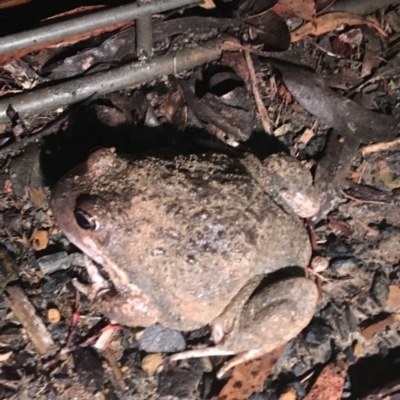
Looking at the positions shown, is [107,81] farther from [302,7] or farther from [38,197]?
[302,7]

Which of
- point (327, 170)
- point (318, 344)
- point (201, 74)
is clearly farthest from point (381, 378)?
point (201, 74)

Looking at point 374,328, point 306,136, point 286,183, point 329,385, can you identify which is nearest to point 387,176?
point 306,136

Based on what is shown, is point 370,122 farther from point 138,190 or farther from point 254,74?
point 138,190

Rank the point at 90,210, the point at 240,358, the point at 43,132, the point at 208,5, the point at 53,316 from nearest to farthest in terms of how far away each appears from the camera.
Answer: the point at 90,210
the point at 240,358
the point at 53,316
the point at 43,132
the point at 208,5

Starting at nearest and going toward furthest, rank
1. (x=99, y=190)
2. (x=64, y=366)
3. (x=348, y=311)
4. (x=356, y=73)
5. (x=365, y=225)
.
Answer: (x=99, y=190), (x=64, y=366), (x=348, y=311), (x=365, y=225), (x=356, y=73)

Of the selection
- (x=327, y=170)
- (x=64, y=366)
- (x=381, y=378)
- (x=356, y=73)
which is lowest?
(x=381, y=378)

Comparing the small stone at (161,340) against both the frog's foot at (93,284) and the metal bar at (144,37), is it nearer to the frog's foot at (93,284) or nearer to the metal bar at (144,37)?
the frog's foot at (93,284)

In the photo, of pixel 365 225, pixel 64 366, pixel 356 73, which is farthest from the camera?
pixel 356 73
